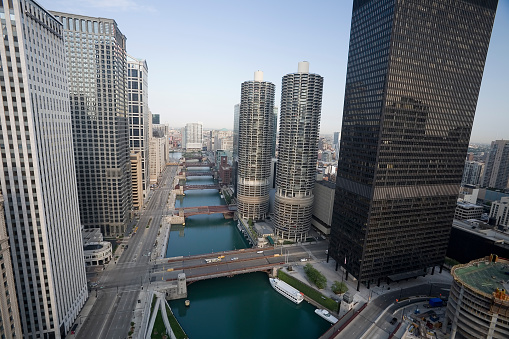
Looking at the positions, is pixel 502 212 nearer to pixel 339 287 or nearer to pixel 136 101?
pixel 339 287

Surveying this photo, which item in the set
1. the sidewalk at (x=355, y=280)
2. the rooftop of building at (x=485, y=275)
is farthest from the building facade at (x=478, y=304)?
the sidewalk at (x=355, y=280)

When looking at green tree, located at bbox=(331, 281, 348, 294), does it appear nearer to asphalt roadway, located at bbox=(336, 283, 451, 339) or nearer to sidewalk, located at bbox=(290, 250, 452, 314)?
sidewalk, located at bbox=(290, 250, 452, 314)

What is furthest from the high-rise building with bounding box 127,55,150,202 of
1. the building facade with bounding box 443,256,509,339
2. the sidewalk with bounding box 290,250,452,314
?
the building facade with bounding box 443,256,509,339

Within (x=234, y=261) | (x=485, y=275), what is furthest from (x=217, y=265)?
→ (x=485, y=275)

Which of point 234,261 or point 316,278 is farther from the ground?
point 316,278

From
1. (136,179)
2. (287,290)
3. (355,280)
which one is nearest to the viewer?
(287,290)

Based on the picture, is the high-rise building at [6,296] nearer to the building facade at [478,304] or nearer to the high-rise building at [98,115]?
the high-rise building at [98,115]
